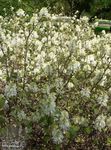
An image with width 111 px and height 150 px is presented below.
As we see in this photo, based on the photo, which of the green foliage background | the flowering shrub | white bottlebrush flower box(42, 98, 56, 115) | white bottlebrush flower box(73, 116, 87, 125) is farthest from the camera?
the green foliage background

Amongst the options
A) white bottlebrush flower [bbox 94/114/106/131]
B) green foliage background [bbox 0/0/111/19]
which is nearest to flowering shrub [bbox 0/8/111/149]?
white bottlebrush flower [bbox 94/114/106/131]

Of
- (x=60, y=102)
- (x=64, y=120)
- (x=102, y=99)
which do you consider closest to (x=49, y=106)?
(x=64, y=120)

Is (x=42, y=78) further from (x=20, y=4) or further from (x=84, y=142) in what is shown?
(x=20, y=4)

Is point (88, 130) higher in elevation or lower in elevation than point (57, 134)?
higher

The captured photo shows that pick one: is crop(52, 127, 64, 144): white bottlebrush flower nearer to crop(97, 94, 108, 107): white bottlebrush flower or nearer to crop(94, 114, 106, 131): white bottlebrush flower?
crop(94, 114, 106, 131): white bottlebrush flower

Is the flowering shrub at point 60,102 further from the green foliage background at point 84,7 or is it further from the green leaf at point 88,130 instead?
the green foliage background at point 84,7

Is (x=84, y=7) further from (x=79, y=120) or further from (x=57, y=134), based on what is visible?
(x=57, y=134)

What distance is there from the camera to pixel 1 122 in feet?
15.4

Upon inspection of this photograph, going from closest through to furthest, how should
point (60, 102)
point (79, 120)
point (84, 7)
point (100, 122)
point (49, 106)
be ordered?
point (49, 106) < point (100, 122) < point (79, 120) < point (60, 102) < point (84, 7)

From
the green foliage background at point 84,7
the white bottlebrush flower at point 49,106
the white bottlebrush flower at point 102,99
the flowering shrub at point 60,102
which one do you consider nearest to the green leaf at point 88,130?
the flowering shrub at point 60,102

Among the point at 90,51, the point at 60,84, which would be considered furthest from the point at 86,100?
the point at 90,51

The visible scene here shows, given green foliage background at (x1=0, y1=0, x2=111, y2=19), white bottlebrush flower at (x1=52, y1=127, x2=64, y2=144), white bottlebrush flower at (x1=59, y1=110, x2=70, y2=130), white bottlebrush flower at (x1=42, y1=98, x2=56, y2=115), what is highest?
green foliage background at (x1=0, y1=0, x2=111, y2=19)

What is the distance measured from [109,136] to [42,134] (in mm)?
715

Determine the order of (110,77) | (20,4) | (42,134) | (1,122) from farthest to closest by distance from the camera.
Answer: (20,4) < (110,77) < (42,134) < (1,122)
